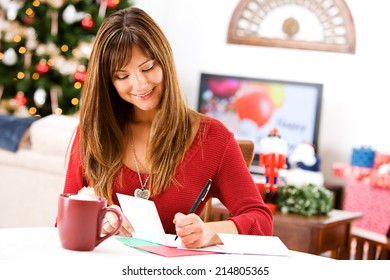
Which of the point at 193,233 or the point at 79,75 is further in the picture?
the point at 79,75

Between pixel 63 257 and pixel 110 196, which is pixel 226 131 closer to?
pixel 110 196

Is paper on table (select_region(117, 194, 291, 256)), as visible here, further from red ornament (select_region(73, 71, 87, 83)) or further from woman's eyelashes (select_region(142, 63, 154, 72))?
red ornament (select_region(73, 71, 87, 83))

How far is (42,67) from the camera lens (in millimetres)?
5828

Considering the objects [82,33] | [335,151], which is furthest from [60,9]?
[335,151]

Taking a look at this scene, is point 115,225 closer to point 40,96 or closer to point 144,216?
point 144,216

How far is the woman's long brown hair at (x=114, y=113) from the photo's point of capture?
1768mm

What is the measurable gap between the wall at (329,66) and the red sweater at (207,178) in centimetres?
420

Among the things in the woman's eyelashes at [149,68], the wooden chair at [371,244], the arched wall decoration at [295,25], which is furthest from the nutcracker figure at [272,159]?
the arched wall decoration at [295,25]

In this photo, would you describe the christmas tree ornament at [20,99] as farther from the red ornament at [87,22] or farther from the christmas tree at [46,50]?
the red ornament at [87,22]

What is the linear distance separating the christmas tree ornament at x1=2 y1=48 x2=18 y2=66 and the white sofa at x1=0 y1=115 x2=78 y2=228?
8.24ft

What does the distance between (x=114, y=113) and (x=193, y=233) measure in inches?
22.2

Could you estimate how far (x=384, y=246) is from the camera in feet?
11.7

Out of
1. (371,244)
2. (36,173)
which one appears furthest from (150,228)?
(371,244)

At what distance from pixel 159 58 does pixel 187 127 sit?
211 millimetres
